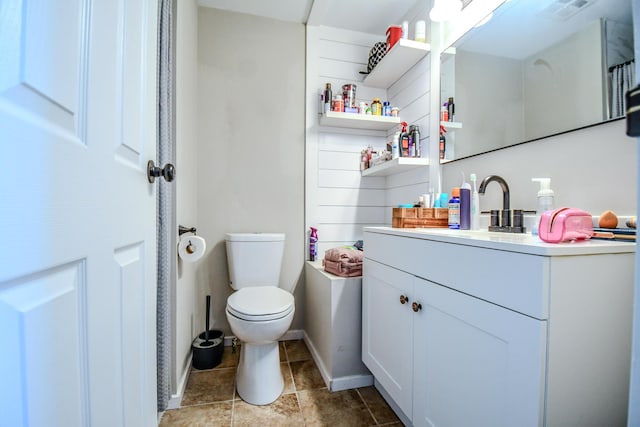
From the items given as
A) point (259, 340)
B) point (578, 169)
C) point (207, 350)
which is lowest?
point (207, 350)

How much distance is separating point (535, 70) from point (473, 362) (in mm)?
1119

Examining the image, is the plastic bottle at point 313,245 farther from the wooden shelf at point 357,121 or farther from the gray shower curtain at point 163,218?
the gray shower curtain at point 163,218

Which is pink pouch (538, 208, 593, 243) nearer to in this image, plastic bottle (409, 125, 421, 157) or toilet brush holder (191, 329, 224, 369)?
plastic bottle (409, 125, 421, 157)


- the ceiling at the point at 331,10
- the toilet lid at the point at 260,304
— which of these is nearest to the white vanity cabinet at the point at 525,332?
the toilet lid at the point at 260,304

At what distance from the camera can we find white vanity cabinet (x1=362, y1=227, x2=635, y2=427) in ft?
2.05

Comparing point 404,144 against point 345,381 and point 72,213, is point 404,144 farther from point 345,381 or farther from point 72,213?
point 72,213

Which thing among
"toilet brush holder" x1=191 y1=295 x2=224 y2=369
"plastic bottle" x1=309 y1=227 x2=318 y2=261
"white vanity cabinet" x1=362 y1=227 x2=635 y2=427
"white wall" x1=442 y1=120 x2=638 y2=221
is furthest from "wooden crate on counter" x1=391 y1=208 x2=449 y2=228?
"toilet brush holder" x1=191 y1=295 x2=224 y2=369

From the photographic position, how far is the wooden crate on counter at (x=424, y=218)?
142 centimetres

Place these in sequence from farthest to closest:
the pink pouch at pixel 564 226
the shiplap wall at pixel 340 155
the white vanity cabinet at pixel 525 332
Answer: the shiplap wall at pixel 340 155 < the pink pouch at pixel 564 226 < the white vanity cabinet at pixel 525 332

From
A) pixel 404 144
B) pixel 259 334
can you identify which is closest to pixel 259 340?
pixel 259 334

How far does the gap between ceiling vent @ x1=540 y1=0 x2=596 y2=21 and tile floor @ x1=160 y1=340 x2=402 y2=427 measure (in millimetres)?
1751

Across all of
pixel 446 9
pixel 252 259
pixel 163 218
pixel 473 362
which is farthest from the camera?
pixel 252 259

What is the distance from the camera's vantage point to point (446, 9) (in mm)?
1482

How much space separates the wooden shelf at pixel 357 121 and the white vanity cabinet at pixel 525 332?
1255mm
